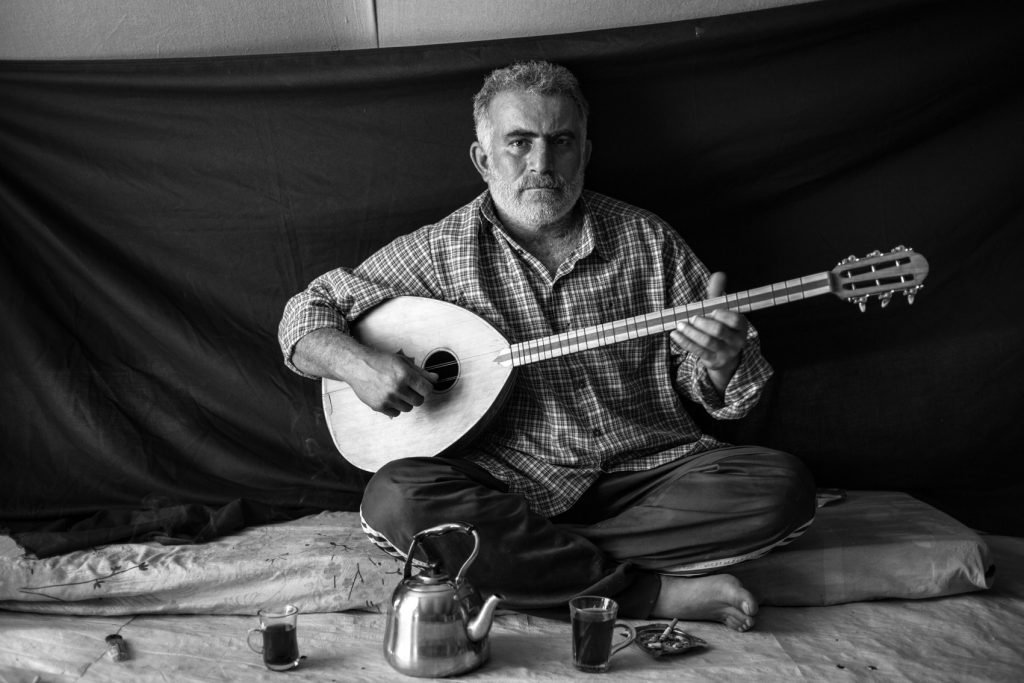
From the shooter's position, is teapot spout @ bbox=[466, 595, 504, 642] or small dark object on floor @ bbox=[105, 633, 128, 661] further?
small dark object on floor @ bbox=[105, 633, 128, 661]

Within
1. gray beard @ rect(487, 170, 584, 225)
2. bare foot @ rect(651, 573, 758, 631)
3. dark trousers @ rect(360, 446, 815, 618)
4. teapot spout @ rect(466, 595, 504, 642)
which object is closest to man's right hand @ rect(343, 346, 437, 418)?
dark trousers @ rect(360, 446, 815, 618)

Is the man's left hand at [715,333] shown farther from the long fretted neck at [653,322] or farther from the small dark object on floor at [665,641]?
the small dark object on floor at [665,641]

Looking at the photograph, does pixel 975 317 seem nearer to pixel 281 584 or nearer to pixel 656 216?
pixel 656 216

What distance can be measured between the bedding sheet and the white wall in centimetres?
161

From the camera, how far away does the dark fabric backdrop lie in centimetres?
265

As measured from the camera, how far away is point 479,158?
2.67 metres

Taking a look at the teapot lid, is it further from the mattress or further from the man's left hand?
the man's left hand

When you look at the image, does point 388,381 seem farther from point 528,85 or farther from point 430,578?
point 528,85

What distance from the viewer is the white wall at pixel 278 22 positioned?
2.76 meters

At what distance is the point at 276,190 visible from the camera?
2.83 meters

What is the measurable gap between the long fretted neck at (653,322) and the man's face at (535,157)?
38 cm

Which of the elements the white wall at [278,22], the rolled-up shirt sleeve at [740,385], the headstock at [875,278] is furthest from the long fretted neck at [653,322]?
the white wall at [278,22]

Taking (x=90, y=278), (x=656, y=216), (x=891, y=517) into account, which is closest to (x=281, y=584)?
(x=90, y=278)

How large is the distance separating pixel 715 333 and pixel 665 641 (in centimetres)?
66
